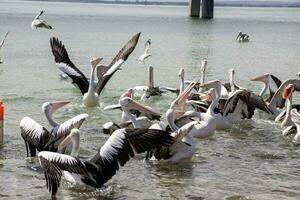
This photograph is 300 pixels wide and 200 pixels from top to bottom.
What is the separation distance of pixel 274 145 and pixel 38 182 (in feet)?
11.9

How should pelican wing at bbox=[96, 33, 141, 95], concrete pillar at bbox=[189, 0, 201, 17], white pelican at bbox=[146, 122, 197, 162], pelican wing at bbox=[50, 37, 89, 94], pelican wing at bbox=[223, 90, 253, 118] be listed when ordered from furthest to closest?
concrete pillar at bbox=[189, 0, 201, 17] < pelican wing at bbox=[50, 37, 89, 94] < pelican wing at bbox=[96, 33, 141, 95] < pelican wing at bbox=[223, 90, 253, 118] < white pelican at bbox=[146, 122, 197, 162]

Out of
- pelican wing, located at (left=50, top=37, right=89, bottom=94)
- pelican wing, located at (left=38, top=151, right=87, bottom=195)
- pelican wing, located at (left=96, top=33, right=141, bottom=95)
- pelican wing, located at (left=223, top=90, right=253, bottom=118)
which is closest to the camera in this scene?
pelican wing, located at (left=38, top=151, right=87, bottom=195)

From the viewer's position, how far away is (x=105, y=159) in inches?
239

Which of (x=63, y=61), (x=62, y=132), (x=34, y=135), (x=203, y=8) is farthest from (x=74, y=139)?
(x=203, y=8)

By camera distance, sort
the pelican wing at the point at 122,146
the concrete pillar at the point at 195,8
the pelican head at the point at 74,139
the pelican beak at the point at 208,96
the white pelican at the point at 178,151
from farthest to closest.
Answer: the concrete pillar at the point at 195,8
the pelican beak at the point at 208,96
the white pelican at the point at 178,151
the pelican head at the point at 74,139
the pelican wing at the point at 122,146

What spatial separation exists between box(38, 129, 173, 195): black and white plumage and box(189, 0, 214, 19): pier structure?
6516cm

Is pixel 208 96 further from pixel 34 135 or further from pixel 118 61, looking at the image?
pixel 34 135

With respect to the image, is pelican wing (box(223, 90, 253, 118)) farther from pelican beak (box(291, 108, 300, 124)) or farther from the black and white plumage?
the black and white plumage

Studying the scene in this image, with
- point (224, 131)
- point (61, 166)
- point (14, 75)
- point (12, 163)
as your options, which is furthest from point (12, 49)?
point (61, 166)

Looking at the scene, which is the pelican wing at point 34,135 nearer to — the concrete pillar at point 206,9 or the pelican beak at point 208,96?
the pelican beak at point 208,96

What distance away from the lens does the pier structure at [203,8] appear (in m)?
70.8

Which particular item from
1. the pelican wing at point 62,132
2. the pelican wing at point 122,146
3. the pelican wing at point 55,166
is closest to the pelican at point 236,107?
the pelican wing at point 62,132

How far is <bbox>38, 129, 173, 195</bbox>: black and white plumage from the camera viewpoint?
19.2 ft

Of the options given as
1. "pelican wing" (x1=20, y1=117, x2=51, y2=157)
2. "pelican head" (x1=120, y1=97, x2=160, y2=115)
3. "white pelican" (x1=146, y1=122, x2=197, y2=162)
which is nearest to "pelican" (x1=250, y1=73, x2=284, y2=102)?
"pelican head" (x1=120, y1=97, x2=160, y2=115)
